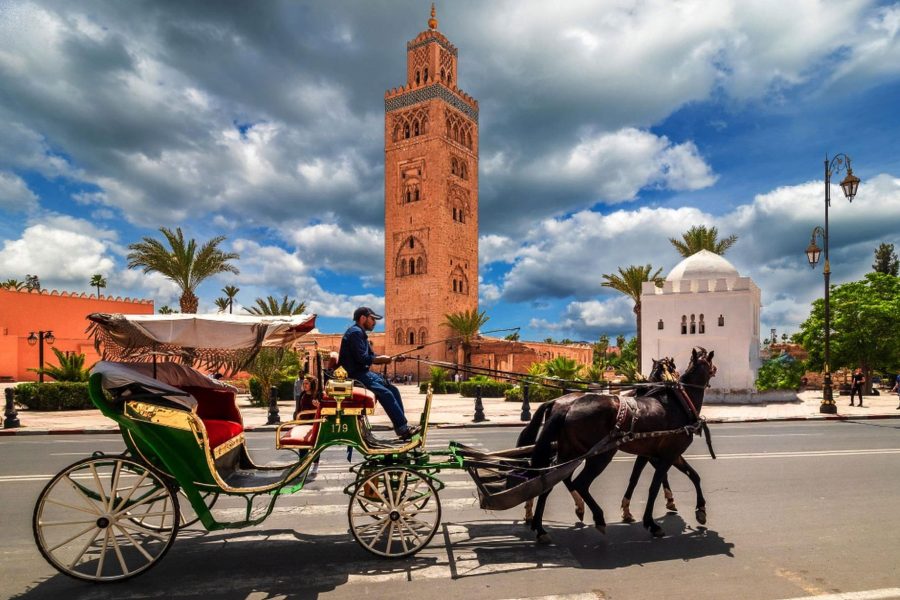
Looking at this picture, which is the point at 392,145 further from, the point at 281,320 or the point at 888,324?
the point at 281,320

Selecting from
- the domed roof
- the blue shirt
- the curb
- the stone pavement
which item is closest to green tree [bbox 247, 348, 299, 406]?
the stone pavement

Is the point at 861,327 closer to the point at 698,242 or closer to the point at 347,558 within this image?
the point at 698,242

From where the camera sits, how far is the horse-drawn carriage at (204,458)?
4609 mm

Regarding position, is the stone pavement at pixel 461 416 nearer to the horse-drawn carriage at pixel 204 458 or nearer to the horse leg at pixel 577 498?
the horse leg at pixel 577 498

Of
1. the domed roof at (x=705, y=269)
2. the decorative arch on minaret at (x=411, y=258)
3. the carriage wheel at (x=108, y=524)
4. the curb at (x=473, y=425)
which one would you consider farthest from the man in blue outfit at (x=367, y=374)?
the decorative arch on minaret at (x=411, y=258)

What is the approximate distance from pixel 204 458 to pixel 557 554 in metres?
3.10

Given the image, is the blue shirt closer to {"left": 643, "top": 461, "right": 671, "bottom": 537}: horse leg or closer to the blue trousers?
the blue trousers

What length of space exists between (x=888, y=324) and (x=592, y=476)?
31.7 metres

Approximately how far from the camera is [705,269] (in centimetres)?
2917

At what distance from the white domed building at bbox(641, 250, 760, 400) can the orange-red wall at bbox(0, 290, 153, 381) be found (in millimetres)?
26001

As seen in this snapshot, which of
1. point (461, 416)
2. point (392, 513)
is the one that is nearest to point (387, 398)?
point (392, 513)

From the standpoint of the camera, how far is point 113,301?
3688cm

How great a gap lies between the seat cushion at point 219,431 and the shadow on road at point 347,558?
936 mm

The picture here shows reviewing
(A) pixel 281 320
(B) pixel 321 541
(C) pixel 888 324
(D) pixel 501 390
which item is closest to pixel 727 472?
(B) pixel 321 541
